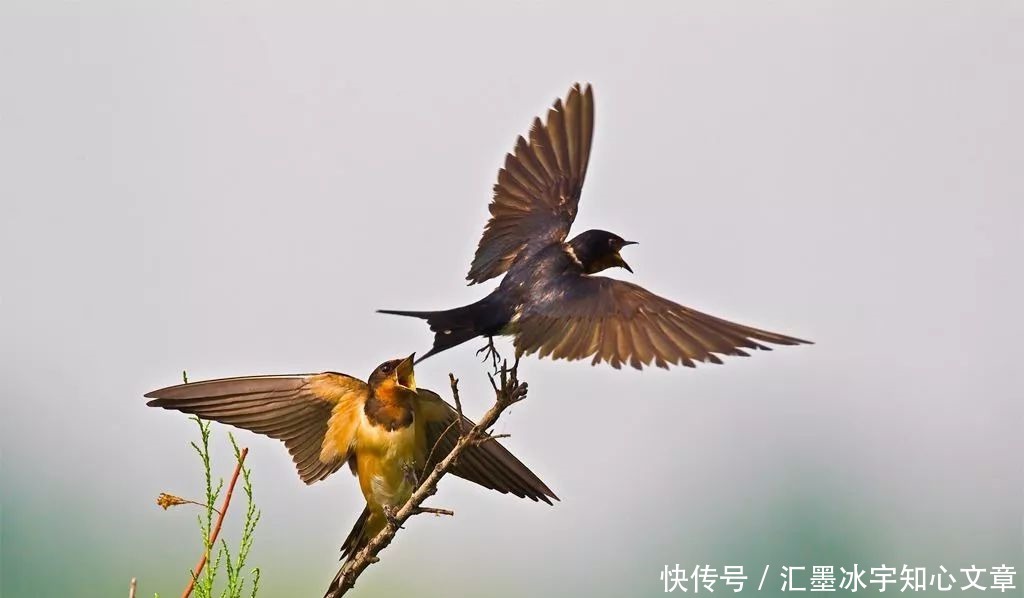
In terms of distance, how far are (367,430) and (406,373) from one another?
0.15 m

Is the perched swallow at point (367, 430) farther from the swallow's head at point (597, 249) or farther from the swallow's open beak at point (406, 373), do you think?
the swallow's head at point (597, 249)

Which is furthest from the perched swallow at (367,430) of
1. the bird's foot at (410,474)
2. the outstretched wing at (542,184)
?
the outstretched wing at (542,184)

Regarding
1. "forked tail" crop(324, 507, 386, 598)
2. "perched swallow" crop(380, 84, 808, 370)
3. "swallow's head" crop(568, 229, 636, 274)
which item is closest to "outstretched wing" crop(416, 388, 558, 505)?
"forked tail" crop(324, 507, 386, 598)

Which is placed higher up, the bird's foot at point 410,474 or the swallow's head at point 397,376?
the swallow's head at point 397,376

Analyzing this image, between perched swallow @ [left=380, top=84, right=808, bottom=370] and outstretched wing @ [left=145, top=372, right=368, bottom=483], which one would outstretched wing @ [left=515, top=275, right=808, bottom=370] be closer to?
perched swallow @ [left=380, top=84, right=808, bottom=370]

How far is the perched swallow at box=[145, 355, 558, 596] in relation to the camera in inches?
105

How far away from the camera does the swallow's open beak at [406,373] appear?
2.71m

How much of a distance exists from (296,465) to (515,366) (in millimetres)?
692

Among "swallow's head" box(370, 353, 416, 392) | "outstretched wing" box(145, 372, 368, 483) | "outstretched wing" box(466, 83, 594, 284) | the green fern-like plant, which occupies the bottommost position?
the green fern-like plant

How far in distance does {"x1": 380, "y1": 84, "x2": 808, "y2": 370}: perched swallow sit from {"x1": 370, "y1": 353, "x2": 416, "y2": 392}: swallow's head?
0.26 m

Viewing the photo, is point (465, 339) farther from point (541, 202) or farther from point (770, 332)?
point (541, 202)

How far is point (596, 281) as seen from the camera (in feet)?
8.50

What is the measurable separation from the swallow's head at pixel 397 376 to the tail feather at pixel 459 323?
0.25 metres

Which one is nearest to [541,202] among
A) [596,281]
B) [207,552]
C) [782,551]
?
[596,281]
